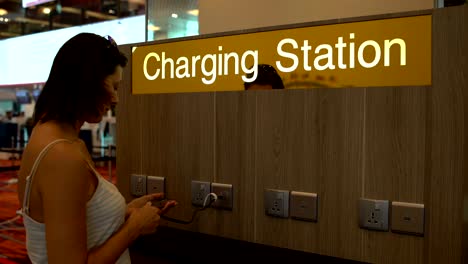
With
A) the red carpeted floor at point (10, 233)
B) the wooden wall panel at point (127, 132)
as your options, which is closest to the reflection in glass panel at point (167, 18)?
the red carpeted floor at point (10, 233)

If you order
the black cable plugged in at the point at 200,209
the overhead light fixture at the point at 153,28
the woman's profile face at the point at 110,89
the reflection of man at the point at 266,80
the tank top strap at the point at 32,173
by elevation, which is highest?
the overhead light fixture at the point at 153,28

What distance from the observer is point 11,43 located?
20.0 feet

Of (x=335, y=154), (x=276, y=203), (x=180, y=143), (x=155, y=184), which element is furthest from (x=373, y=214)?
(x=155, y=184)

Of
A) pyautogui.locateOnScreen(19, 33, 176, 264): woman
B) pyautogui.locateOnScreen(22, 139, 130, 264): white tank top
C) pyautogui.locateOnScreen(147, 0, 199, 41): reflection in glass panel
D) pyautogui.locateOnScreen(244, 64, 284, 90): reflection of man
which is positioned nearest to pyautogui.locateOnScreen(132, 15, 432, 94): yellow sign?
pyautogui.locateOnScreen(244, 64, 284, 90): reflection of man

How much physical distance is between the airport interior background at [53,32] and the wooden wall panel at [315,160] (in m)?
0.07

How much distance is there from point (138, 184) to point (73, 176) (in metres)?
0.85

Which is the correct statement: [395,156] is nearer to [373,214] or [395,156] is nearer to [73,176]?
[373,214]

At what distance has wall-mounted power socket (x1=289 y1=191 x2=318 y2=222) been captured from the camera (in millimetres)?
1306

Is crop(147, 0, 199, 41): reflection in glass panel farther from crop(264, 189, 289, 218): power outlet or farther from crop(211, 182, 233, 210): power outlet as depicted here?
crop(264, 189, 289, 218): power outlet

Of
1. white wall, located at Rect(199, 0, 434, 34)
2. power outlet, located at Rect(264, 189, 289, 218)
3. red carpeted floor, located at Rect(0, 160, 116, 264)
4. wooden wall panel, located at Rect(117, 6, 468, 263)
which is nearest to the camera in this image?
wooden wall panel, located at Rect(117, 6, 468, 263)

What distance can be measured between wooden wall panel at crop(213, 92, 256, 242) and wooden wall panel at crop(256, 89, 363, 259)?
0.03 m

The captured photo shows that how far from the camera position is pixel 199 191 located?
1.56m

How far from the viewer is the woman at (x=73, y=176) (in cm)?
90

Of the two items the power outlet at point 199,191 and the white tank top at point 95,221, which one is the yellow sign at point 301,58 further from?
the white tank top at point 95,221
